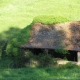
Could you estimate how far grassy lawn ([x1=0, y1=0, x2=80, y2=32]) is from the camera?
3335 centimetres

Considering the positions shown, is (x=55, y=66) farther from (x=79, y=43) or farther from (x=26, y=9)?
(x=26, y=9)

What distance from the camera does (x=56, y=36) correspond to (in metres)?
23.6

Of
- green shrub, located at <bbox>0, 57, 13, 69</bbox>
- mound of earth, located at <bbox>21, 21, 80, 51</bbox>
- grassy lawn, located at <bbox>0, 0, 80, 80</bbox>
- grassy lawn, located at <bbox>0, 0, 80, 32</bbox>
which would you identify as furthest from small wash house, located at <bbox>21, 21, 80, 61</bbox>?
grassy lawn, located at <bbox>0, 0, 80, 32</bbox>

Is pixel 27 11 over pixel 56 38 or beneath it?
over

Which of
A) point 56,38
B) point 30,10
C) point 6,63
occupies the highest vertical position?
point 30,10

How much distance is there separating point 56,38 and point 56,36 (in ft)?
0.87

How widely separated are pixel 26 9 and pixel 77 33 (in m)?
13.7

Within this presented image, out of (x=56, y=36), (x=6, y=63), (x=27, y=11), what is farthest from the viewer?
(x=27, y=11)

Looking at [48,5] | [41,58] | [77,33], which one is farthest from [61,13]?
[41,58]

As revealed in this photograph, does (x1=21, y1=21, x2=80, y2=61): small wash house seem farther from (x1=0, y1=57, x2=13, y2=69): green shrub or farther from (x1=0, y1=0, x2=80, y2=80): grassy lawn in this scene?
(x1=0, y1=0, x2=80, y2=80): grassy lawn

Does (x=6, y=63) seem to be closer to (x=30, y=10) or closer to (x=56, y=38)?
(x=56, y=38)

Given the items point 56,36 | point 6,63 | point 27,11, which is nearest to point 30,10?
point 27,11

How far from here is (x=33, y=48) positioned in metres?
22.8

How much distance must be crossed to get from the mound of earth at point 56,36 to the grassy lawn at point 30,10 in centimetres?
775
